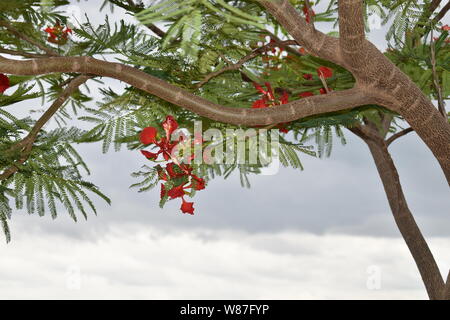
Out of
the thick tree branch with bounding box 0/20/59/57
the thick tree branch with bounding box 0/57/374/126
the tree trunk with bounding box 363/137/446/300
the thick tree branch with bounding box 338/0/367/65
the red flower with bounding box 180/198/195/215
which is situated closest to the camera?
the thick tree branch with bounding box 0/57/374/126

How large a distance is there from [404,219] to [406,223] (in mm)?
50

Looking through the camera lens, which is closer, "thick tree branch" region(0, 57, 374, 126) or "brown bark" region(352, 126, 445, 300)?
"thick tree branch" region(0, 57, 374, 126)

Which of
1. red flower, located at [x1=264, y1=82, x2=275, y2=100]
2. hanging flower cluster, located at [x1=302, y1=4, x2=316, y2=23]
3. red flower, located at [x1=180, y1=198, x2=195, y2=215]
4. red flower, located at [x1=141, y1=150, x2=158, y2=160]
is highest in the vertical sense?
hanging flower cluster, located at [x1=302, y1=4, x2=316, y2=23]

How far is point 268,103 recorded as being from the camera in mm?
3992

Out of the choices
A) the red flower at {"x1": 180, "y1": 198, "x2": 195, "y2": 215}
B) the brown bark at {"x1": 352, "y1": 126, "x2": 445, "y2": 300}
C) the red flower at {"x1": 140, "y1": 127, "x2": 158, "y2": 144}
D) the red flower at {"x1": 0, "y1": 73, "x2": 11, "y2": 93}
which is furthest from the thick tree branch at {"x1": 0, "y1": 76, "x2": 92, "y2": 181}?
the brown bark at {"x1": 352, "y1": 126, "x2": 445, "y2": 300}

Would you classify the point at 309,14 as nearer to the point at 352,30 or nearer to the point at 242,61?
the point at 352,30

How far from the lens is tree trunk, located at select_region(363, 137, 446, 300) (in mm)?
5797

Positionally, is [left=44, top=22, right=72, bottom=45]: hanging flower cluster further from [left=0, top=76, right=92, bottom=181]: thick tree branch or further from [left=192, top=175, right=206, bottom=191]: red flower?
[left=192, top=175, right=206, bottom=191]: red flower

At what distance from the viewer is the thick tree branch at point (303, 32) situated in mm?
3043

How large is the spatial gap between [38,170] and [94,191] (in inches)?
17.9

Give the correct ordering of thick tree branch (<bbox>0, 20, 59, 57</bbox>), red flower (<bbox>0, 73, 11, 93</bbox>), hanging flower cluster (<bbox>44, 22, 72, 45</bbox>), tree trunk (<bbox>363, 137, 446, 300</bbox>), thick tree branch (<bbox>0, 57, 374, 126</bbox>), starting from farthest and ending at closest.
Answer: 1. tree trunk (<bbox>363, 137, 446, 300</bbox>)
2. hanging flower cluster (<bbox>44, 22, 72, 45</bbox>)
3. red flower (<bbox>0, 73, 11, 93</bbox>)
4. thick tree branch (<bbox>0, 20, 59, 57</bbox>)
5. thick tree branch (<bbox>0, 57, 374, 126</bbox>)
